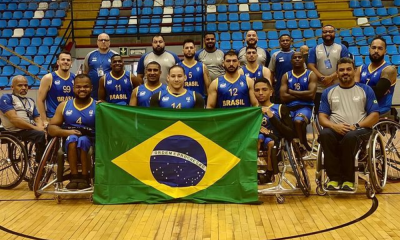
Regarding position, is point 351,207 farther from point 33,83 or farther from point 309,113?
point 33,83

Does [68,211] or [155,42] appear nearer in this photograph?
[68,211]

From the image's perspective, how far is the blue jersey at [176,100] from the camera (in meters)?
4.65

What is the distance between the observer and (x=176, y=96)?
185 inches

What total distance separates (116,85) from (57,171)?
1518 millimetres

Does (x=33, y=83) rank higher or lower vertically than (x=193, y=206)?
higher

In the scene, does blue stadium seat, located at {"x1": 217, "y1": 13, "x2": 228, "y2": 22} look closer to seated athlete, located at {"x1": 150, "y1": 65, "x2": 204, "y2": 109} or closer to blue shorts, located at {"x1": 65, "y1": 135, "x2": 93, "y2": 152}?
seated athlete, located at {"x1": 150, "y1": 65, "x2": 204, "y2": 109}

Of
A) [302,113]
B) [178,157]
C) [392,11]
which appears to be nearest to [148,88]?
[178,157]

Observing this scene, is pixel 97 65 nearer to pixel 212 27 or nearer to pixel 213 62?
pixel 213 62

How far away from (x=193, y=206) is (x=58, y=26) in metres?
9.55

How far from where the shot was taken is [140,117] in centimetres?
426

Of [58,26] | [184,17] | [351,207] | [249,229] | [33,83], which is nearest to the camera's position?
[249,229]

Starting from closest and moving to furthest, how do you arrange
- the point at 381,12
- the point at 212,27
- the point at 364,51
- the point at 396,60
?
the point at 396,60 < the point at 364,51 < the point at 212,27 < the point at 381,12

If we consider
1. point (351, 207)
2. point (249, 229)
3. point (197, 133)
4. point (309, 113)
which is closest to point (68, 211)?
point (197, 133)

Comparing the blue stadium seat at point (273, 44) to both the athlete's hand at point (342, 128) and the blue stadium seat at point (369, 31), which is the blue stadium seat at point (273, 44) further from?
the athlete's hand at point (342, 128)
